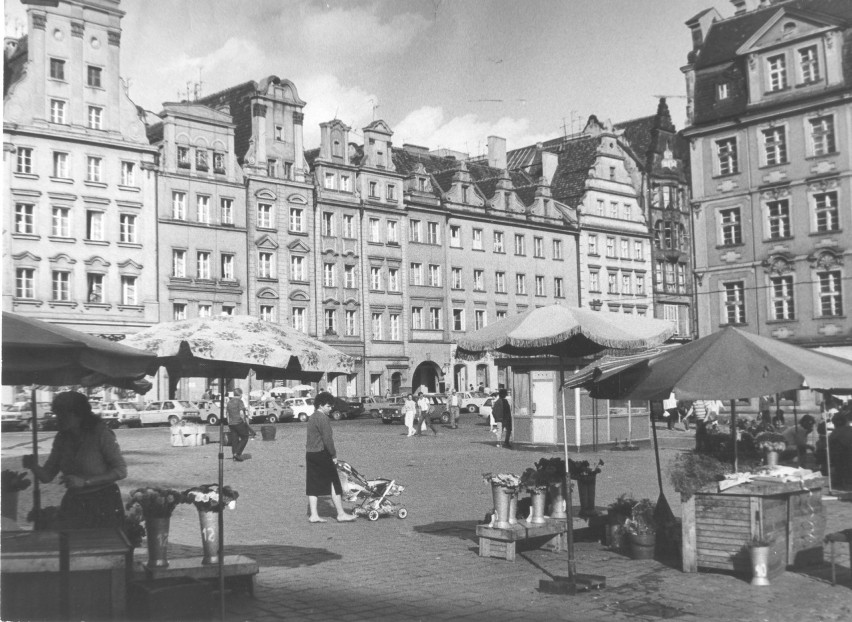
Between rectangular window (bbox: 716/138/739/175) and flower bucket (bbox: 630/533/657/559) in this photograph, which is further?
rectangular window (bbox: 716/138/739/175)

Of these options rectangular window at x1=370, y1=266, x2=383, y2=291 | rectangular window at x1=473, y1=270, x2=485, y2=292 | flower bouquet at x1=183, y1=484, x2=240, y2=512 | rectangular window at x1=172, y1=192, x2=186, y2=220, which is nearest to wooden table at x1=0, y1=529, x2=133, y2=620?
flower bouquet at x1=183, y1=484, x2=240, y2=512

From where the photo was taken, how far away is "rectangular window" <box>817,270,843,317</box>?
108 feet

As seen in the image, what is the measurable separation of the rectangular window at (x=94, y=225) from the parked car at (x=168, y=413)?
340 inches

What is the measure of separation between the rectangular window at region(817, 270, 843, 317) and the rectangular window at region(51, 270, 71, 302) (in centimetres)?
3215

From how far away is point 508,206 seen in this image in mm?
67125

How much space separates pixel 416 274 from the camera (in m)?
61.6

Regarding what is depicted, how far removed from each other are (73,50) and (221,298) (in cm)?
1409

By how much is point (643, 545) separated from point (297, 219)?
155 ft

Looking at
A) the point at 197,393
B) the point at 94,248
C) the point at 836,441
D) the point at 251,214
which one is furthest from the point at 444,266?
the point at 836,441

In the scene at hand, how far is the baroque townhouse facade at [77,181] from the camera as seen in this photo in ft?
147

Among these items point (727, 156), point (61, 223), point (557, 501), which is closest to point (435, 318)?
point (61, 223)

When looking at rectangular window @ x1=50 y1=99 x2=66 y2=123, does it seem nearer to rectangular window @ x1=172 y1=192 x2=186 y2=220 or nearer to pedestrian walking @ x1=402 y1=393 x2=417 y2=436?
rectangular window @ x1=172 y1=192 x2=186 y2=220

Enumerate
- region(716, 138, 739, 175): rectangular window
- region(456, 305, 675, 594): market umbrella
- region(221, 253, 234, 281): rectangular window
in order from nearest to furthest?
1. region(456, 305, 675, 594): market umbrella
2. region(716, 138, 739, 175): rectangular window
3. region(221, 253, 234, 281): rectangular window

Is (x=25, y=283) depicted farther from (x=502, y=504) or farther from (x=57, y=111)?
(x=502, y=504)
